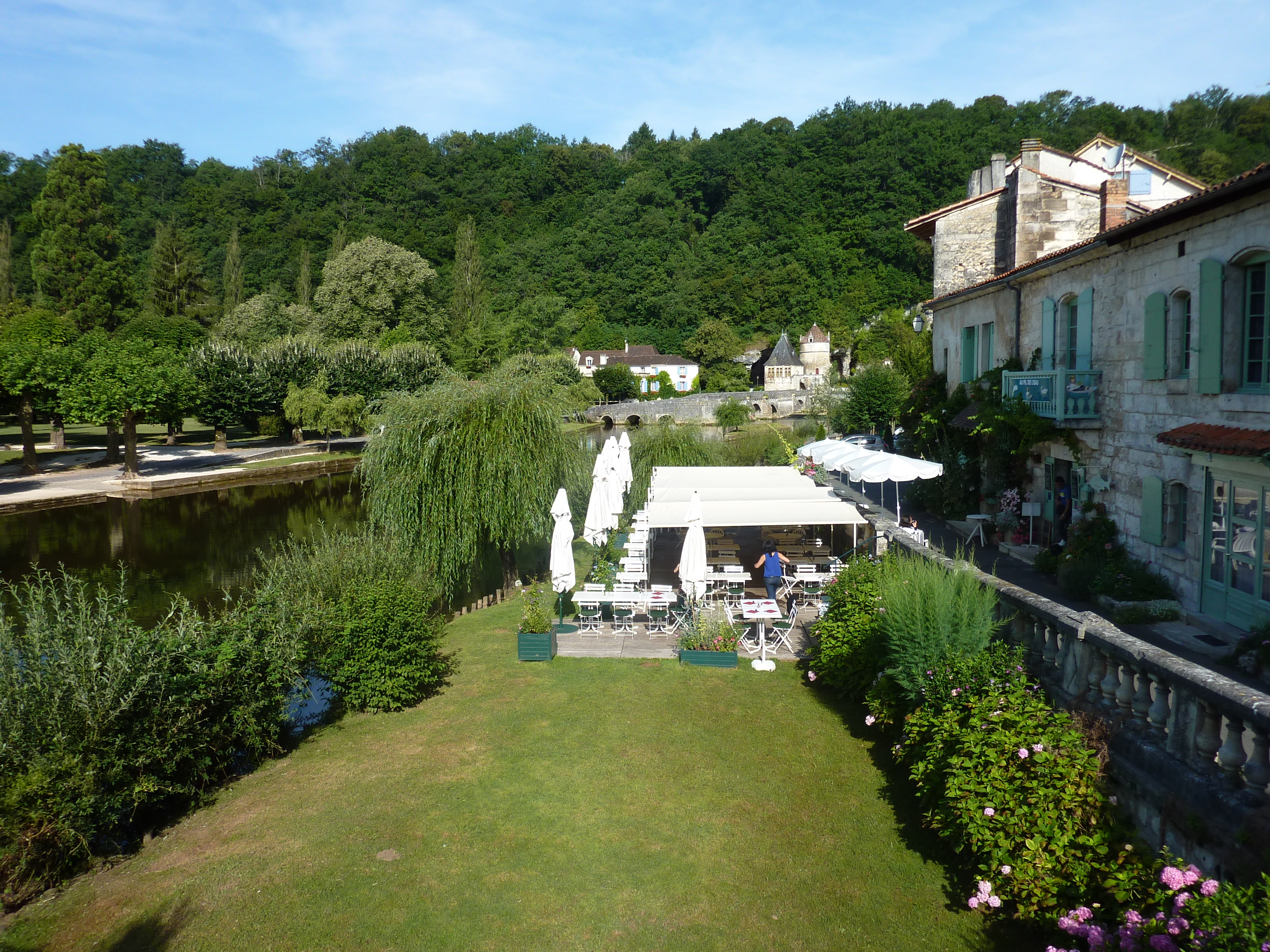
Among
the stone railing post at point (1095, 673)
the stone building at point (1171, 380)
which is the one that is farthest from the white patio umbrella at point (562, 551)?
the stone building at point (1171, 380)

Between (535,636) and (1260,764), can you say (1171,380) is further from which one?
(535,636)

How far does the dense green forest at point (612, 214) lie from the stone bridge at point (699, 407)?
9.56 m

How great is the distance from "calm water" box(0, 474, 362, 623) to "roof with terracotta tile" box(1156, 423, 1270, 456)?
51.7 feet

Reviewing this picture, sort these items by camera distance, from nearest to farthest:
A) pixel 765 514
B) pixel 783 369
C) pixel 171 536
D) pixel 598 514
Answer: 1. pixel 765 514
2. pixel 598 514
3. pixel 171 536
4. pixel 783 369

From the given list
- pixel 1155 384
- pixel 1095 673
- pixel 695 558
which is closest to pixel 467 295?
pixel 695 558

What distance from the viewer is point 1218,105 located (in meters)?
56.9

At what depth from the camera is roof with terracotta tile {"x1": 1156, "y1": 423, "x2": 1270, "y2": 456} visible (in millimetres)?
8602

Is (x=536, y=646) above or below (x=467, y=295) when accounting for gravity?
below

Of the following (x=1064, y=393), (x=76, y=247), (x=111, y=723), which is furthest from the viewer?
(x=76, y=247)

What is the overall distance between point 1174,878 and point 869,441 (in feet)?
87.3

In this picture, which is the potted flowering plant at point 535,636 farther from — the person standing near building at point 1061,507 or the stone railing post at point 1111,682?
the person standing near building at point 1061,507

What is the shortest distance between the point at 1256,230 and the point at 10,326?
157ft

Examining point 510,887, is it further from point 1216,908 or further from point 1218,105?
point 1218,105

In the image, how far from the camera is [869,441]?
29.7m
